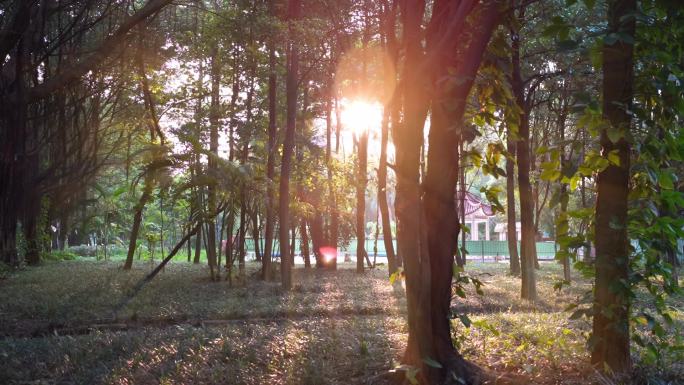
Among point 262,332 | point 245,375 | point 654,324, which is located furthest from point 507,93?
point 262,332

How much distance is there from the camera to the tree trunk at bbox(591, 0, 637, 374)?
382 centimetres

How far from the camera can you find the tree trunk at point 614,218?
382 centimetres

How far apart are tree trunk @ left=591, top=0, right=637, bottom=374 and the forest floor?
0.59 feet

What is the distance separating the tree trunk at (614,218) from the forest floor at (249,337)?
18cm

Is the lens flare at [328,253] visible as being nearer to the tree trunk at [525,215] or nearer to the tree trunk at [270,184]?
the tree trunk at [270,184]

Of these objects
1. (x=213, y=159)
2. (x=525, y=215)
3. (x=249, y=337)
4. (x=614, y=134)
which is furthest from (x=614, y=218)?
(x=213, y=159)

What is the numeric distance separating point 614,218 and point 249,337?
12.8 feet

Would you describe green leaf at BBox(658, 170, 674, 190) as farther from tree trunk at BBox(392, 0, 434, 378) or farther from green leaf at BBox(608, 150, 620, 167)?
tree trunk at BBox(392, 0, 434, 378)

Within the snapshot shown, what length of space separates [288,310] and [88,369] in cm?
Answer: 432

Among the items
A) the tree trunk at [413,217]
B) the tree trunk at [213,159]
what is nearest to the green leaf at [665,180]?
the tree trunk at [413,217]

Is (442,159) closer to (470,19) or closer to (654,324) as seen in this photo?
(470,19)

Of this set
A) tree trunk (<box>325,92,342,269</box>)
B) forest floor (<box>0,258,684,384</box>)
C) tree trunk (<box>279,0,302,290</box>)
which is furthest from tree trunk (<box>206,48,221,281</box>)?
tree trunk (<box>325,92,342,269</box>)

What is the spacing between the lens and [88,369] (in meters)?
4.98

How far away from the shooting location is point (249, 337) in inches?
243
